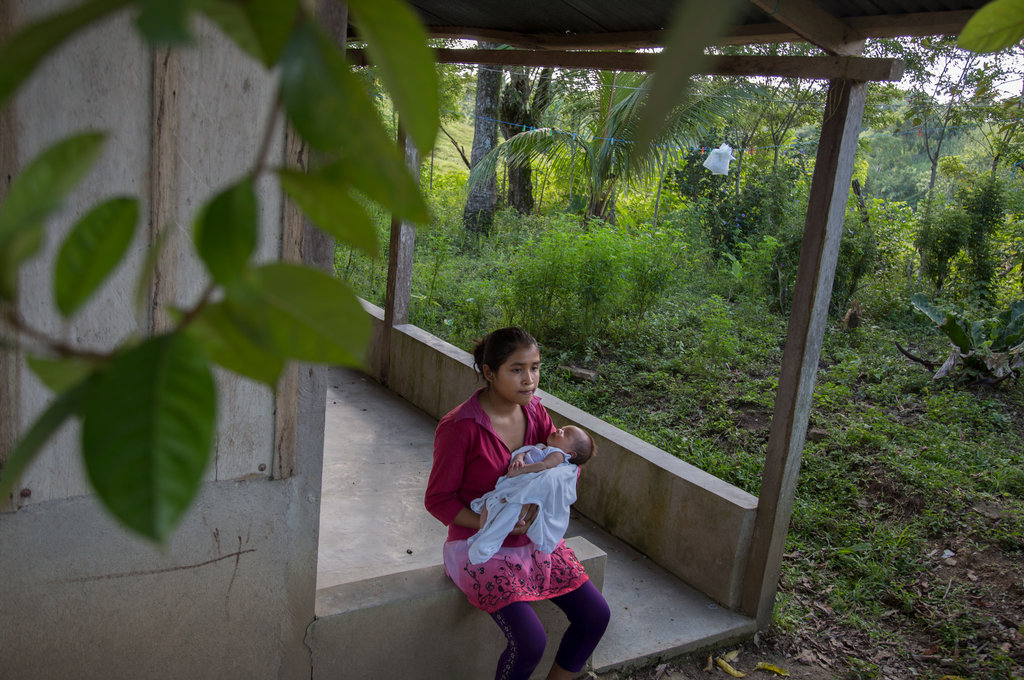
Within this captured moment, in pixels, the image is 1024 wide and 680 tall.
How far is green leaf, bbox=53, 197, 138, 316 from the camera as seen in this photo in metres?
0.29

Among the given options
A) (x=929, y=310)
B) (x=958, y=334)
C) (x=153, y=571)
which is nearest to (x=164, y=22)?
(x=153, y=571)

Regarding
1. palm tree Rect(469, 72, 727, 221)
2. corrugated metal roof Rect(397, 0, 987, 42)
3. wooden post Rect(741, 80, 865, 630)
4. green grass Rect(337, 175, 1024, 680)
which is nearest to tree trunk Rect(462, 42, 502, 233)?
palm tree Rect(469, 72, 727, 221)

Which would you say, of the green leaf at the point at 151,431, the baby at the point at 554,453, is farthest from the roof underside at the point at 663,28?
the green leaf at the point at 151,431

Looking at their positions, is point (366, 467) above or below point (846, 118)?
below

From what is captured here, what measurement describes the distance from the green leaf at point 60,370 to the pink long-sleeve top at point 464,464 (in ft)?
7.84

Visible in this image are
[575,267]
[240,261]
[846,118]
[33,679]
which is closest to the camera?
[240,261]

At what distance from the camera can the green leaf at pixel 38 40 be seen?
279 mm

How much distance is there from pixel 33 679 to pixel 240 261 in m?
2.24

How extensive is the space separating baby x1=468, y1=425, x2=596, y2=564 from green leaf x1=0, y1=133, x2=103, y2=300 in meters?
2.36

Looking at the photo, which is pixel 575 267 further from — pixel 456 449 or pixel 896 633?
pixel 456 449

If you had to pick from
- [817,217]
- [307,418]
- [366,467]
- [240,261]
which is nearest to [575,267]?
[366,467]

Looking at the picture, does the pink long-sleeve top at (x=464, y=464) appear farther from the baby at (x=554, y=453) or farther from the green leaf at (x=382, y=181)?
the green leaf at (x=382, y=181)

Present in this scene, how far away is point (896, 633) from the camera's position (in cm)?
364

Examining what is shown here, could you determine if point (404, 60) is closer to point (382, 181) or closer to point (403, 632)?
point (382, 181)
